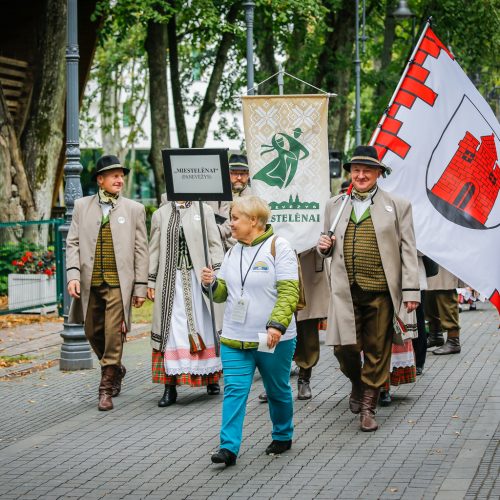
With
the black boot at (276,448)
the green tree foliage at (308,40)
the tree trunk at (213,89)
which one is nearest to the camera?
the black boot at (276,448)

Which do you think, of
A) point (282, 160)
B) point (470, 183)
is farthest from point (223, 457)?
point (282, 160)

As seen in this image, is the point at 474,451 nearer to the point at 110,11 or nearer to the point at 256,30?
the point at 110,11

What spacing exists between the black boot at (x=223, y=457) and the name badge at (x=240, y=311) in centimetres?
82

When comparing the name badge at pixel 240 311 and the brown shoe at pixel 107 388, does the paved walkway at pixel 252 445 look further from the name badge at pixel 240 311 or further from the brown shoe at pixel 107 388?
the name badge at pixel 240 311

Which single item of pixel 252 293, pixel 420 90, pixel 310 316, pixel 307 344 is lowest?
pixel 307 344

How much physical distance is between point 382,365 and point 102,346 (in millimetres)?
2608

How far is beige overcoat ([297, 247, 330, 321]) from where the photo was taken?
388 inches

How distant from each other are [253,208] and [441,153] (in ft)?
6.95

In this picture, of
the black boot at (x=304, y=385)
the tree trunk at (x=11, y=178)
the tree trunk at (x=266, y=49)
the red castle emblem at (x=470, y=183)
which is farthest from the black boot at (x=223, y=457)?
the tree trunk at (x=266, y=49)

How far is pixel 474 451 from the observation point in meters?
7.56

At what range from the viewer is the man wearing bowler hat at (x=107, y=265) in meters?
9.59

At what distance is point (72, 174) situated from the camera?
1219cm

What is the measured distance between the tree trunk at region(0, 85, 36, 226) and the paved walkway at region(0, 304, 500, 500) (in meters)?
8.87

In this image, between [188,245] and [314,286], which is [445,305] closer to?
[314,286]
